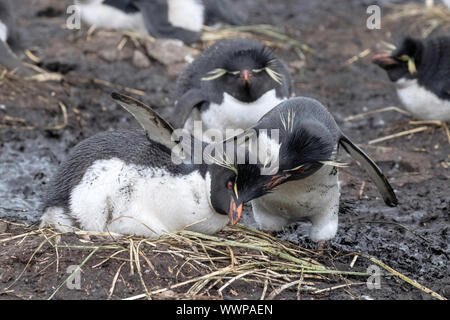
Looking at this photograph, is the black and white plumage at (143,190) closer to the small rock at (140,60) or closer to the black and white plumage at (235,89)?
the black and white plumage at (235,89)

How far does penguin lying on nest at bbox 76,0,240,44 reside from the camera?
7238mm

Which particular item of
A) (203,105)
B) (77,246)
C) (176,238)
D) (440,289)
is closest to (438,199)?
(440,289)

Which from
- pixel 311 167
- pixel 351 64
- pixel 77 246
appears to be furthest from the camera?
pixel 351 64

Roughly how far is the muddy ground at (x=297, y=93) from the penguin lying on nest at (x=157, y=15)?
192mm

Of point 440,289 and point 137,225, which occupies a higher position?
point 137,225

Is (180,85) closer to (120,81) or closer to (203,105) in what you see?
(203,105)

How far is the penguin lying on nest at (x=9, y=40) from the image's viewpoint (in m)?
6.16

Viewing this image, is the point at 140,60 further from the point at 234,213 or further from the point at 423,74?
the point at 234,213

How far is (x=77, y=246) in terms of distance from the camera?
10.7 feet

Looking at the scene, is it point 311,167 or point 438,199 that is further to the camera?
point 438,199

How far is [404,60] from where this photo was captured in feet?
19.5

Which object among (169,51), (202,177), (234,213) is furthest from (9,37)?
(234,213)

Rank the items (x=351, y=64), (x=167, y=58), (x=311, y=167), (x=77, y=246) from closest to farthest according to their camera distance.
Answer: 1. (x=77, y=246)
2. (x=311, y=167)
3. (x=167, y=58)
4. (x=351, y=64)

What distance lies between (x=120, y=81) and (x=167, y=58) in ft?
1.77
